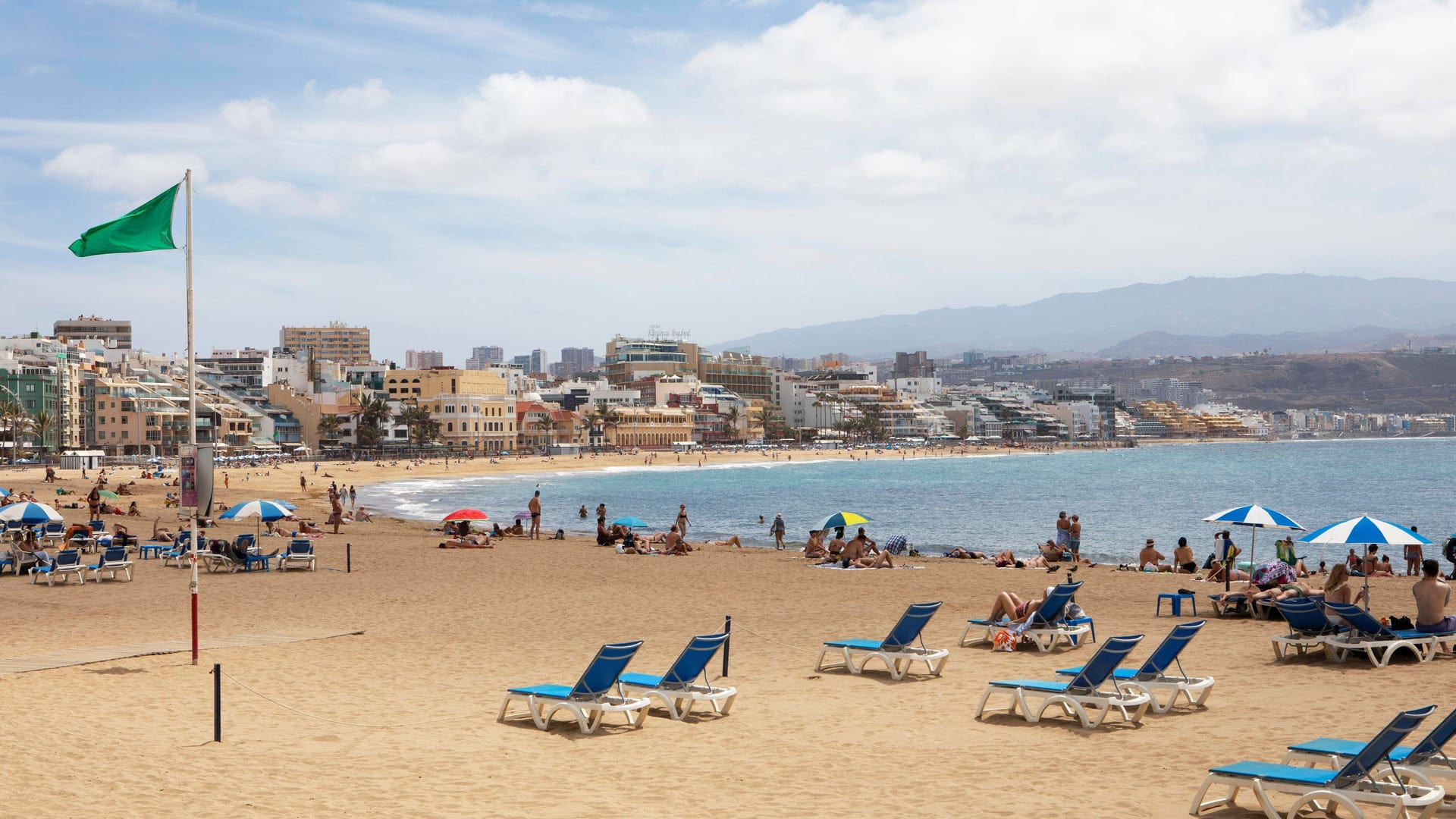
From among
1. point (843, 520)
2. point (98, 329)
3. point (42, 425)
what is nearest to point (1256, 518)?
point (843, 520)

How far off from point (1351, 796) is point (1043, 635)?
6465 millimetres

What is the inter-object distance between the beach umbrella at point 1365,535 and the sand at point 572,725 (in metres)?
1.24

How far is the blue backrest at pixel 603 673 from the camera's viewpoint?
9359mm

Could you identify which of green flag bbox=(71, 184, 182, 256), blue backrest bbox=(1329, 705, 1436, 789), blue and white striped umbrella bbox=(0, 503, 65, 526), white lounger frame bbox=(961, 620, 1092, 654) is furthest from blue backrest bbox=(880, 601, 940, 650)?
blue and white striped umbrella bbox=(0, 503, 65, 526)

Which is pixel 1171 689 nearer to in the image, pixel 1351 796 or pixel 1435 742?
pixel 1435 742

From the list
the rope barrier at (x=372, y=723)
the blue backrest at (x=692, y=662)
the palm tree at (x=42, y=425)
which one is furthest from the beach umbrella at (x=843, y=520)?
the palm tree at (x=42, y=425)

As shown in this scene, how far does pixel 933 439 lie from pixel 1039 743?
171 meters

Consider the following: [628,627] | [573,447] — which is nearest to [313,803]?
[628,627]

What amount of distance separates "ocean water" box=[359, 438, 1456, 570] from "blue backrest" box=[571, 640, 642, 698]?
24.1 meters

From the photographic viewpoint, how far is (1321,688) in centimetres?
1073

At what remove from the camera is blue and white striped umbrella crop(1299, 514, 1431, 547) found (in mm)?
14438

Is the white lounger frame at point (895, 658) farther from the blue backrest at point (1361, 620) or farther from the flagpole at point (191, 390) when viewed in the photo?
the flagpole at point (191, 390)

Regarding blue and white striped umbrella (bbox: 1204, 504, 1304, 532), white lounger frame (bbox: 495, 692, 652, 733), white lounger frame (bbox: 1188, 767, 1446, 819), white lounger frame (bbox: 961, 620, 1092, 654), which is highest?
blue and white striped umbrella (bbox: 1204, 504, 1304, 532)

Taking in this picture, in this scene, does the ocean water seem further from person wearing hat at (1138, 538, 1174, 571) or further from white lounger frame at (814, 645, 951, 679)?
white lounger frame at (814, 645, 951, 679)
